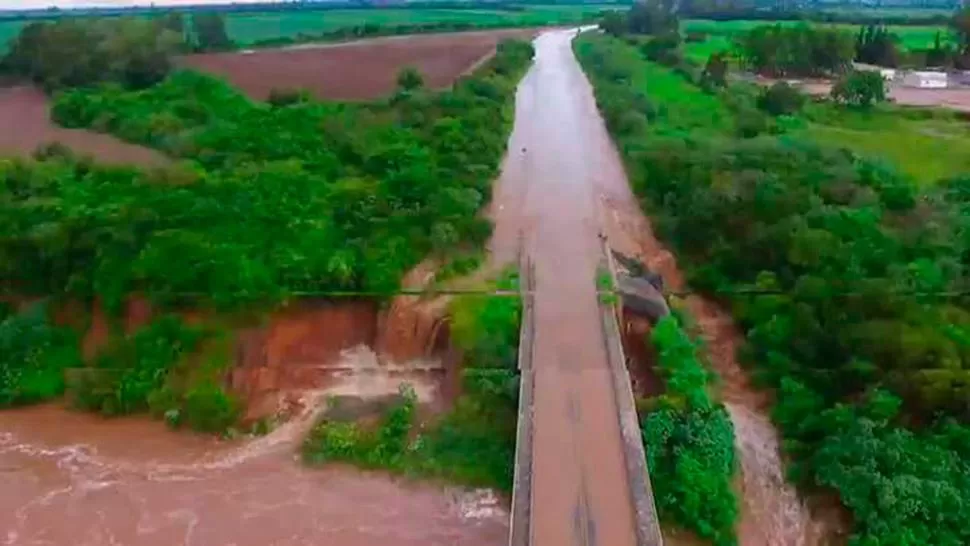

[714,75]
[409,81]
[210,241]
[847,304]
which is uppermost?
[409,81]

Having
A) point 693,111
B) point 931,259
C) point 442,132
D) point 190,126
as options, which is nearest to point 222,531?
point 931,259

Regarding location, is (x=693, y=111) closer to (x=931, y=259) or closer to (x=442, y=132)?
(x=442, y=132)

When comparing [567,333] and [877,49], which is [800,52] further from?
[567,333]

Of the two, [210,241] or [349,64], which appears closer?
[210,241]

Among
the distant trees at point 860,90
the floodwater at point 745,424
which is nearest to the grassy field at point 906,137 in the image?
the distant trees at point 860,90

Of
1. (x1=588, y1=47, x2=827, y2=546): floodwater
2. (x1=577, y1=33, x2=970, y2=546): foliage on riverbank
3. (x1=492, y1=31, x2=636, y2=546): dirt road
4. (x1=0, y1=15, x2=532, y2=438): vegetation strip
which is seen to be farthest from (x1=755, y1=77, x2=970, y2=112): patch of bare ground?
(x1=588, y1=47, x2=827, y2=546): floodwater

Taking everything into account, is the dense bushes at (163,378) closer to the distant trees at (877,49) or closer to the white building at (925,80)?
the white building at (925,80)

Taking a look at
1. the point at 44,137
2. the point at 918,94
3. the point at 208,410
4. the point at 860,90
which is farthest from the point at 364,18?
the point at 208,410
